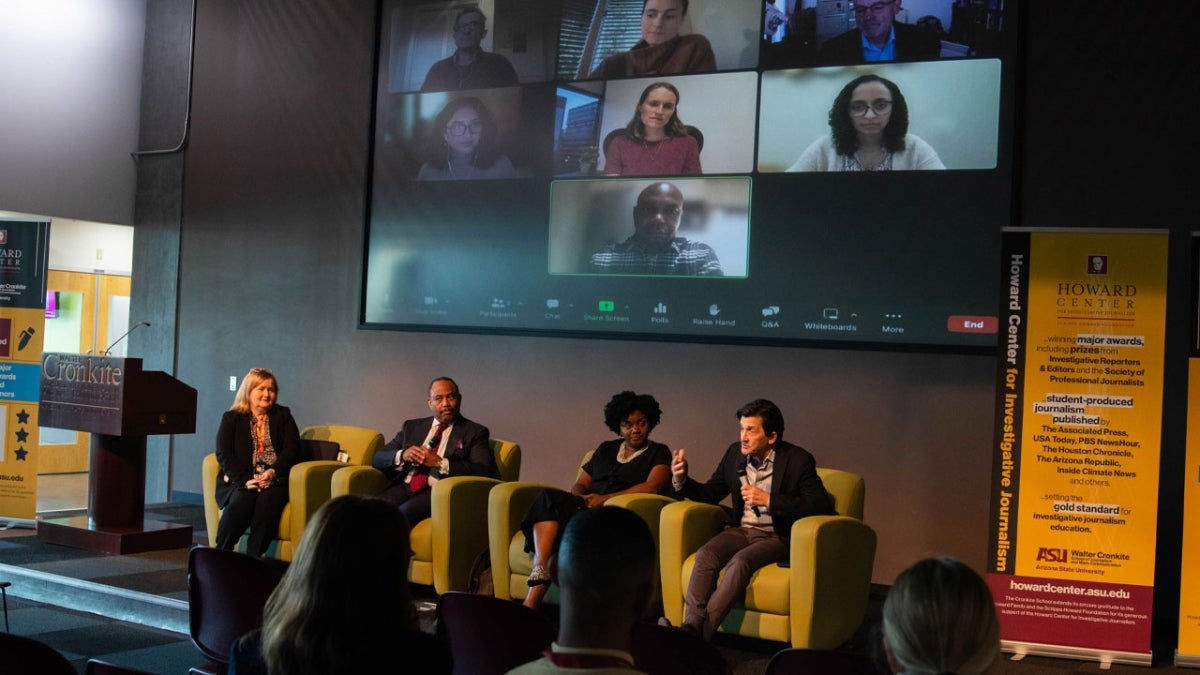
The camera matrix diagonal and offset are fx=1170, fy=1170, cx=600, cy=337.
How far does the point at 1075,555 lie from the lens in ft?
16.8

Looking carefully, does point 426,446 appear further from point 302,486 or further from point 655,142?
point 655,142

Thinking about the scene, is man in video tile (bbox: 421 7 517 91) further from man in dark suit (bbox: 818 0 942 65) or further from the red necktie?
the red necktie

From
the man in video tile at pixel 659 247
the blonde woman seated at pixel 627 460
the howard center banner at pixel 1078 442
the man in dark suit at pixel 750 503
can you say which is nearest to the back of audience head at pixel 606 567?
the man in dark suit at pixel 750 503

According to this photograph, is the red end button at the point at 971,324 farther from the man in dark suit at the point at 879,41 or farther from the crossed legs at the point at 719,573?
the crossed legs at the point at 719,573

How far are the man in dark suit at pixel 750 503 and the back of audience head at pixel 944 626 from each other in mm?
3199

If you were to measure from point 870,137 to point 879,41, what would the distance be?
50 cm

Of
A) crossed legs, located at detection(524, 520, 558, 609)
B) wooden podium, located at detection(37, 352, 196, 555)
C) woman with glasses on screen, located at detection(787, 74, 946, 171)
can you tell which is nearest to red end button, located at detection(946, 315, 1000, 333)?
woman with glasses on screen, located at detection(787, 74, 946, 171)

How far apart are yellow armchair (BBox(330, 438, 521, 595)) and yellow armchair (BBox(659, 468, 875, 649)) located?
109 centimetres

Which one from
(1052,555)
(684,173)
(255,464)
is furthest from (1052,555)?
(255,464)

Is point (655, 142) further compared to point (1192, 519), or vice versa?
point (655, 142)

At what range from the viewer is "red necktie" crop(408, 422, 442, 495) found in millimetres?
6250

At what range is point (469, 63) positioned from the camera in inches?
291

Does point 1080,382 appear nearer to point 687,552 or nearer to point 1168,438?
point 1168,438

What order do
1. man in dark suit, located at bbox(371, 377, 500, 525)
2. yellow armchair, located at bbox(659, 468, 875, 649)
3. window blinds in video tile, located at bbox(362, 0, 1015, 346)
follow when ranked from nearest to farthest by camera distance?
yellow armchair, located at bbox(659, 468, 875, 649), window blinds in video tile, located at bbox(362, 0, 1015, 346), man in dark suit, located at bbox(371, 377, 500, 525)
